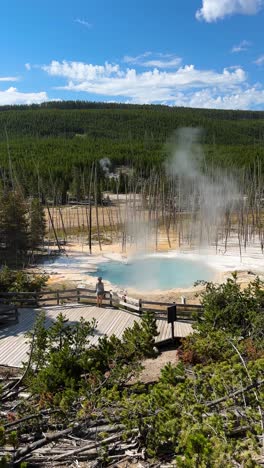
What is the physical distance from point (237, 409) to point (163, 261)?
2665cm

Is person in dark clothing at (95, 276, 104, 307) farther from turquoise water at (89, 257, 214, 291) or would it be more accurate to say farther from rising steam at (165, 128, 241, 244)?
rising steam at (165, 128, 241, 244)

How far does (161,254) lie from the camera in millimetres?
35375

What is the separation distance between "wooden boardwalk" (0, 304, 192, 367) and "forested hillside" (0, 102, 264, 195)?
47.3 metres

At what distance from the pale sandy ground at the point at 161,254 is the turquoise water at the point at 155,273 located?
0.78m

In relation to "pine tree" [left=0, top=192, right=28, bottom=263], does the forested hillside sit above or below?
above

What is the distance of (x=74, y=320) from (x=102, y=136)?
398ft

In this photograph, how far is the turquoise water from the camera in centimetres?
2719

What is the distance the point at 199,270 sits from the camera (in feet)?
99.2

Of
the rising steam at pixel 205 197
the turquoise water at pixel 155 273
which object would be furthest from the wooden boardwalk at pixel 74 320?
the rising steam at pixel 205 197

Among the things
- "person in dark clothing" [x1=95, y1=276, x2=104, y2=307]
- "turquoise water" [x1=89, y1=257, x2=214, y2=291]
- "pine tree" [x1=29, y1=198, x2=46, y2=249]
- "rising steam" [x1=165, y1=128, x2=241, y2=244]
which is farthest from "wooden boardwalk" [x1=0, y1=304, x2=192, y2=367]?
"rising steam" [x1=165, y1=128, x2=241, y2=244]

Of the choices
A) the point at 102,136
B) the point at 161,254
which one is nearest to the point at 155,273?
the point at 161,254

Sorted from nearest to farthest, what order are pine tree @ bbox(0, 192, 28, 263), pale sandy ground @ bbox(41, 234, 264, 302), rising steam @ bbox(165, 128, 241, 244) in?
1. pale sandy ground @ bbox(41, 234, 264, 302)
2. pine tree @ bbox(0, 192, 28, 263)
3. rising steam @ bbox(165, 128, 241, 244)

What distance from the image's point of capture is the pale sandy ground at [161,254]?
80.5 feet

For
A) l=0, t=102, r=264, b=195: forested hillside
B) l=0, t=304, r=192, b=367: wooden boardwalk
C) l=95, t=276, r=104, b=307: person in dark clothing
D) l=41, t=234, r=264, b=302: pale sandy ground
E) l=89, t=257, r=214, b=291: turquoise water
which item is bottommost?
l=89, t=257, r=214, b=291: turquoise water
